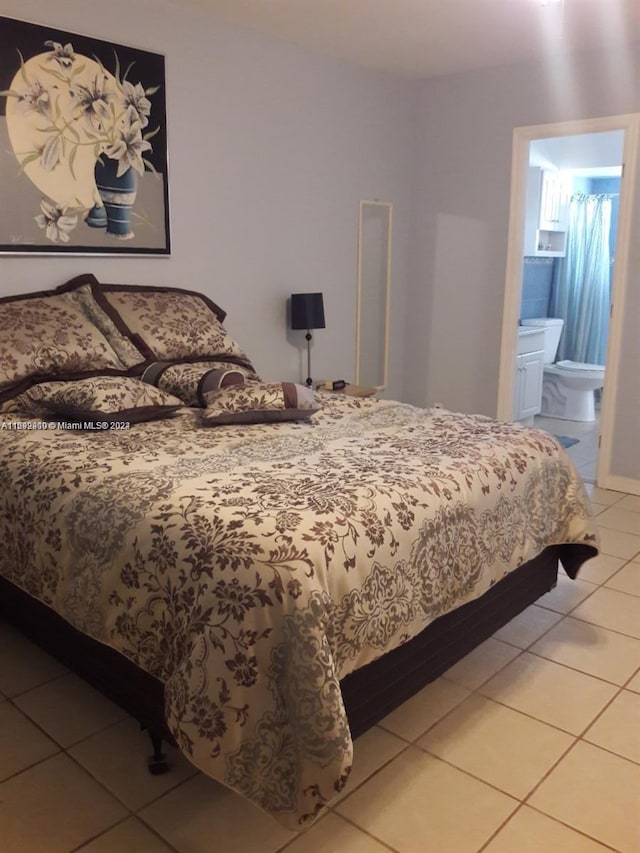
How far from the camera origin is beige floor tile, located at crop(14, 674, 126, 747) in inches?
81.8

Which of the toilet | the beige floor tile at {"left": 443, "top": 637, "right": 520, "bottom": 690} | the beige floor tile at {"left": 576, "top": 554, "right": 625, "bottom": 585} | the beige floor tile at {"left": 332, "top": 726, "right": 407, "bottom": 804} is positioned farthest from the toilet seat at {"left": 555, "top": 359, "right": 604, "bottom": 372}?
the beige floor tile at {"left": 332, "top": 726, "right": 407, "bottom": 804}

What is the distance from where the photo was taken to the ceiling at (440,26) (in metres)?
3.37

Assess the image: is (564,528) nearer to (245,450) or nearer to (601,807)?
(601,807)

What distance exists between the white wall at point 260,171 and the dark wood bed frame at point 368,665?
5.18 feet

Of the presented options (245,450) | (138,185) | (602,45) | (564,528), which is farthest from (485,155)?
(245,450)

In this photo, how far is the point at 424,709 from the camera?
2.21m

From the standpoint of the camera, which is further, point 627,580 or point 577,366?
point 577,366

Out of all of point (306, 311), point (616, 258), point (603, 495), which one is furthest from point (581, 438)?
point (306, 311)

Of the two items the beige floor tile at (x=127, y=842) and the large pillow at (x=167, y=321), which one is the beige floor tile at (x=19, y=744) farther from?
the large pillow at (x=167, y=321)

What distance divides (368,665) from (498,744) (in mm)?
533

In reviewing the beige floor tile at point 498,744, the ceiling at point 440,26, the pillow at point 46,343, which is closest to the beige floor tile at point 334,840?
the beige floor tile at point 498,744

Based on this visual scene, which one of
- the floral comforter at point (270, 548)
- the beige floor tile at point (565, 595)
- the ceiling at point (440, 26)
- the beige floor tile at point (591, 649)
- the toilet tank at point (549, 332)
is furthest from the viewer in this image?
the toilet tank at point (549, 332)

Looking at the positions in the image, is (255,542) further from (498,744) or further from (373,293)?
(373,293)

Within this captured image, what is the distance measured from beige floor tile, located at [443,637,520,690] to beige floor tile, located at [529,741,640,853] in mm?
408
